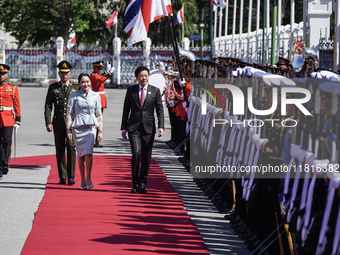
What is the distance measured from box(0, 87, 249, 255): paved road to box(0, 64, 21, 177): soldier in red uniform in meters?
0.46

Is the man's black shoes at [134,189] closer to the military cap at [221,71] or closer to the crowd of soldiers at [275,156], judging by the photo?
the crowd of soldiers at [275,156]

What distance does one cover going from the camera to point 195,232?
7586 mm

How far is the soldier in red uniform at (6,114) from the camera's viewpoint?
11133mm

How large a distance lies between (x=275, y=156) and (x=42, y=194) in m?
4.44

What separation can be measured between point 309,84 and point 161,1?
22.5 ft

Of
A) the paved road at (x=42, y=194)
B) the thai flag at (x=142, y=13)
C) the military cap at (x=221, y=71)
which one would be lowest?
the paved road at (x=42, y=194)

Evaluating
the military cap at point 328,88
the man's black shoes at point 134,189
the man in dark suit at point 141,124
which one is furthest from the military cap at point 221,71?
the military cap at point 328,88

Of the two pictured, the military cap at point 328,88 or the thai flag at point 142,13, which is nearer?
the military cap at point 328,88

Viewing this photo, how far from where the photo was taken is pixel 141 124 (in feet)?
32.3

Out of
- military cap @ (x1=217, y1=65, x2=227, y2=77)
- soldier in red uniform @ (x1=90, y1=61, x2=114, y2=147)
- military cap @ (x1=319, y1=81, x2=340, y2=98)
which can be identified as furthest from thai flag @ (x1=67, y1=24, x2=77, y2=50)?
military cap @ (x1=319, y1=81, x2=340, y2=98)

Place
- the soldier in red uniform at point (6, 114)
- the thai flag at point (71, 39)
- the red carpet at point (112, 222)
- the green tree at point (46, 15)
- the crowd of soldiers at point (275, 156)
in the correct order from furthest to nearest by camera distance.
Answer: the thai flag at point (71, 39) < the green tree at point (46, 15) < the soldier in red uniform at point (6, 114) < the red carpet at point (112, 222) < the crowd of soldiers at point (275, 156)

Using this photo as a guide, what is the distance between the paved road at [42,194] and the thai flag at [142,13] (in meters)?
2.52

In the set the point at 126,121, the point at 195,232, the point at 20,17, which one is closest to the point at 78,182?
the point at 126,121

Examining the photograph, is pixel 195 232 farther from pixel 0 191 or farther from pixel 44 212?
pixel 0 191
